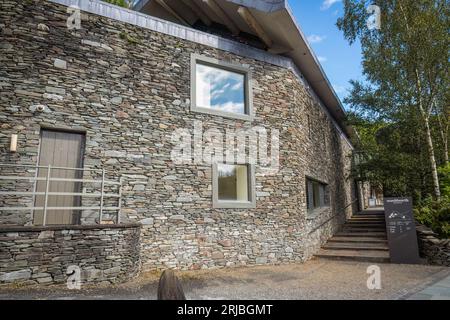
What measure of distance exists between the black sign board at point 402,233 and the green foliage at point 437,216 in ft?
3.58

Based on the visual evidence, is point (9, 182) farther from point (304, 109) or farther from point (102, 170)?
point (304, 109)

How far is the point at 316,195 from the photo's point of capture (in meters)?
11.0

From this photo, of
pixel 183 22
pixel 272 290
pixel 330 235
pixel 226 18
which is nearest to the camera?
pixel 272 290

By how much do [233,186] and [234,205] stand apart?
Result: 0.53m

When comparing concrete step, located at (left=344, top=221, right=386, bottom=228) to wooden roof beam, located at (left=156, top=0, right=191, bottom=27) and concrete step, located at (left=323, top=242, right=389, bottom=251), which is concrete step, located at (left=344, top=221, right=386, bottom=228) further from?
wooden roof beam, located at (left=156, top=0, right=191, bottom=27)

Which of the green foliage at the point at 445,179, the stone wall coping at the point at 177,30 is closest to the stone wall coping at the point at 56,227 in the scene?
the stone wall coping at the point at 177,30

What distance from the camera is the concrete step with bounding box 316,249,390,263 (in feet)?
26.2

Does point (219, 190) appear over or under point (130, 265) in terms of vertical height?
over

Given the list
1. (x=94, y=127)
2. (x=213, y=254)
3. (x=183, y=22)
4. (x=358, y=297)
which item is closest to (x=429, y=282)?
(x=358, y=297)

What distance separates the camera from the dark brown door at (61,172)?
5.79 meters

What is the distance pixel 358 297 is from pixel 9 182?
6413mm

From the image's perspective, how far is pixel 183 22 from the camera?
9625 mm

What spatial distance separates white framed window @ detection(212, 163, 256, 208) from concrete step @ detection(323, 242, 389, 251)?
361 centimetres

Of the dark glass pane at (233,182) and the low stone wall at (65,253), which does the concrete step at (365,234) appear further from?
the low stone wall at (65,253)
